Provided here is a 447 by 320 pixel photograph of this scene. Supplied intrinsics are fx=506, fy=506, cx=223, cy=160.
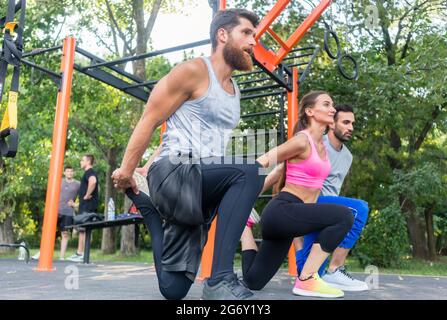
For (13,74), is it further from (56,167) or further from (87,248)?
(87,248)

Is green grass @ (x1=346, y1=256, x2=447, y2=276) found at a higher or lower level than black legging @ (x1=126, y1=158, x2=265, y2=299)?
lower

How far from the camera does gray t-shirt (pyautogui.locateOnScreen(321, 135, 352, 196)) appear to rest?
11.3 ft

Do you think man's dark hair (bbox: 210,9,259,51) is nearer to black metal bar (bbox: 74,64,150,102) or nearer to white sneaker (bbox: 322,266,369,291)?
white sneaker (bbox: 322,266,369,291)

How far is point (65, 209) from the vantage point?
6.88 meters

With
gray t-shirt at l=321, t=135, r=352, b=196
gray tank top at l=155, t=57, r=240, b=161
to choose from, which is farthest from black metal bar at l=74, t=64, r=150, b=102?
gray tank top at l=155, t=57, r=240, b=161

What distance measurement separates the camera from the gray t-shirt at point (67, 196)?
22.6 ft

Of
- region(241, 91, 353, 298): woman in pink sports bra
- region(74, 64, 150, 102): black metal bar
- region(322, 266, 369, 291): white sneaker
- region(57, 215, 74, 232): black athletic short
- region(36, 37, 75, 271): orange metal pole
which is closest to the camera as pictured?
region(241, 91, 353, 298): woman in pink sports bra

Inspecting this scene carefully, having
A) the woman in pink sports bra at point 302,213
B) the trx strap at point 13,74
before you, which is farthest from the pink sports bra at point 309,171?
the trx strap at point 13,74

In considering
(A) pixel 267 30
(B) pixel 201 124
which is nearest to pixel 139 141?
(B) pixel 201 124

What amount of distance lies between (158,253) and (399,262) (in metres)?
6.37

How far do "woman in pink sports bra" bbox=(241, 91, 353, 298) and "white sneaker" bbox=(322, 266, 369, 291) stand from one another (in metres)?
0.44

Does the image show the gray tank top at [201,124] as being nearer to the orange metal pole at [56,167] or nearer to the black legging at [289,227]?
the black legging at [289,227]
